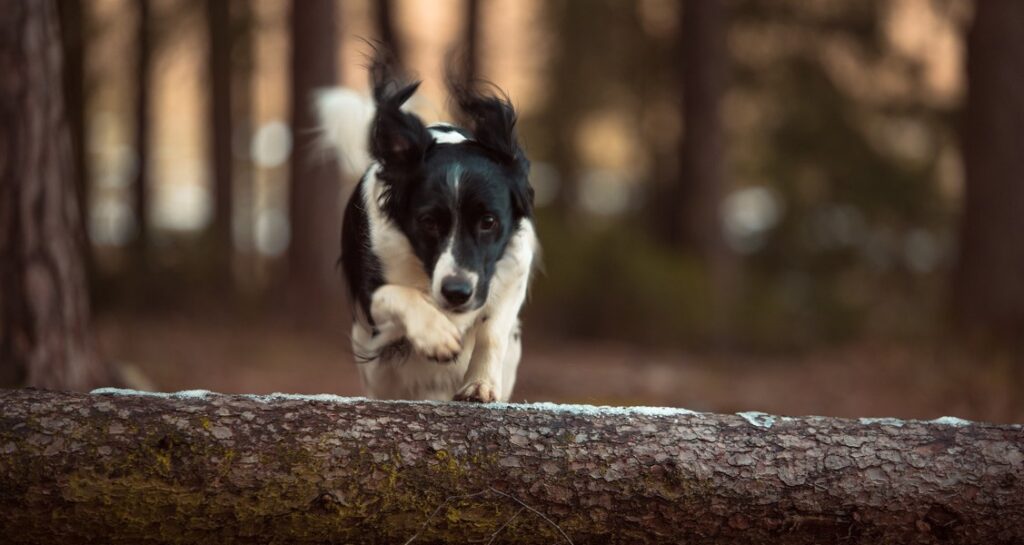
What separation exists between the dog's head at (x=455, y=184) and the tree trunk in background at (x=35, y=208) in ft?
6.28

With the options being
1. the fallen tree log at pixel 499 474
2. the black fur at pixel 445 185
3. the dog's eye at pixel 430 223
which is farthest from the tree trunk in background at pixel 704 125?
the fallen tree log at pixel 499 474

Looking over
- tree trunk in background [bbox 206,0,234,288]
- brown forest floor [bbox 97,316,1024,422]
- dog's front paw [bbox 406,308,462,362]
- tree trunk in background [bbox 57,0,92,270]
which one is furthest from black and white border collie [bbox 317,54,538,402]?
tree trunk in background [bbox 206,0,234,288]

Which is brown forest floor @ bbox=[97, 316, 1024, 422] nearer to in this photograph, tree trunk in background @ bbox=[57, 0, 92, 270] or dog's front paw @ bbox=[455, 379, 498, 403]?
tree trunk in background @ bbox=[57, 0, 92, 270]

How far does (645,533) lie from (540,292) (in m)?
9.88

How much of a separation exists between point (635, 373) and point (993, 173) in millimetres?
4095

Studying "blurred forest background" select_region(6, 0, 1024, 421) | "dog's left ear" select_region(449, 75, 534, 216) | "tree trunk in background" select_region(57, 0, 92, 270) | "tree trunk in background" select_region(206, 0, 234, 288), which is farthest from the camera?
"tree trunk in background" select_region(206, 0, 234, 288)

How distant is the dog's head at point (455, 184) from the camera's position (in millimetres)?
4277

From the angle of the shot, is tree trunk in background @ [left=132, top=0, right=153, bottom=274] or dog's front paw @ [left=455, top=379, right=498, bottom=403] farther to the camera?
tree trunk in background @ [left=132, top=0, right=153, bottom=274]

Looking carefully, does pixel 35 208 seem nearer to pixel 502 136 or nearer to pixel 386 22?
pixel 502 136

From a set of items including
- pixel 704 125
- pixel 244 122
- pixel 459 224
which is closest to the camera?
pixel 459 224

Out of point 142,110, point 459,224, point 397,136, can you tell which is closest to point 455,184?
point 459,224

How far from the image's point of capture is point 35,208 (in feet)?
17.8

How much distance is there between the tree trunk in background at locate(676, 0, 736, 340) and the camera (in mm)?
14906

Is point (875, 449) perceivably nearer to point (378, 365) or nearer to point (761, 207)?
point (378, 365)
